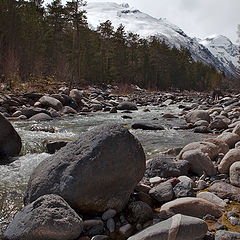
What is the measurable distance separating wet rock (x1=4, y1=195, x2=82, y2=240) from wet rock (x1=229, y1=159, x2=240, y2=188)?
224 centimetres

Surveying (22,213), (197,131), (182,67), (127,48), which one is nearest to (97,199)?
(22,213)

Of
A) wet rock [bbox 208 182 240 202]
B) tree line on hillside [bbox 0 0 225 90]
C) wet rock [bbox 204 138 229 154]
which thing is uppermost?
tree line on hillside [bbox 0 0 225 90]

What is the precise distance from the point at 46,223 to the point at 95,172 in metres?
0.76

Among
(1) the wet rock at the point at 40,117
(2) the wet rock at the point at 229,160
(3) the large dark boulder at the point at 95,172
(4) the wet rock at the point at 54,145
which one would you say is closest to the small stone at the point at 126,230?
(3) the large dark boulder at the point at 95,172

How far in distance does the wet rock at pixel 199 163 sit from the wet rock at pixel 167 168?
5.3 inches

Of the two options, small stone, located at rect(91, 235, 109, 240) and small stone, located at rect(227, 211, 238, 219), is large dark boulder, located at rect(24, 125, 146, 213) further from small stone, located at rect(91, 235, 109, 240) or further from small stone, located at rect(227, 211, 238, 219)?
small stone, located at rect(227, 211, 238, 219)

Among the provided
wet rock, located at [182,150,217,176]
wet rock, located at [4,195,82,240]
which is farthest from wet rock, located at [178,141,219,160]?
wet rock, located at [4,195,82,240]

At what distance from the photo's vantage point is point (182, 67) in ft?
186

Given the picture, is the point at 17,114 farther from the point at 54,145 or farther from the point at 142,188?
the point at 142,188

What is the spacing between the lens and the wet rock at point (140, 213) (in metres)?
3.21

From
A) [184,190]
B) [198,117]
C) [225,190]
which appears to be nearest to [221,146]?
[225,190]

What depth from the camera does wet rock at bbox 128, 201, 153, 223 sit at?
3.21 m

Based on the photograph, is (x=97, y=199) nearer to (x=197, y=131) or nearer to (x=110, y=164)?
(x=110, y=164)

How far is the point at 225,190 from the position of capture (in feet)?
12.3
